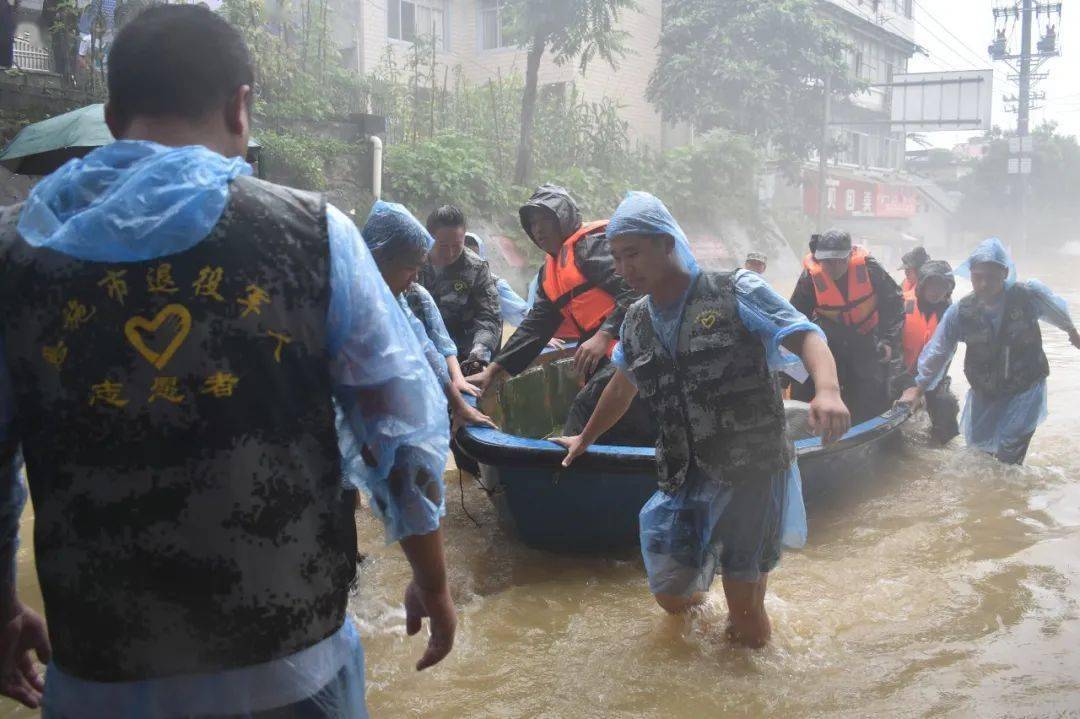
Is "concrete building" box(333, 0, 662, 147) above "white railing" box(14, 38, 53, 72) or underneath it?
above

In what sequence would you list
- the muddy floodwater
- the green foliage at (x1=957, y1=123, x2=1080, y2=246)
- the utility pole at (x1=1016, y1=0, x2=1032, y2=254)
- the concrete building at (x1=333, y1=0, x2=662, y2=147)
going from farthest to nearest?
the green foliage at (x1=957, y1=123, x2=1080, y2=246), the utility pole at (x1=1016, y1=0, x2=1032, y2=254), the concrete building at (x1=333, y1=0, x2=662, y2=147), the muddy floodwater

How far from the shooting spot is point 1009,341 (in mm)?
6449

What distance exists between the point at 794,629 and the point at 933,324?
4.50 metres

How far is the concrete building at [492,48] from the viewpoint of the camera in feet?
A: 72.8

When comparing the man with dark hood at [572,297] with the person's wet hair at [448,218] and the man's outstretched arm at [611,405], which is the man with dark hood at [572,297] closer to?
the person's wet hair at [448,218]

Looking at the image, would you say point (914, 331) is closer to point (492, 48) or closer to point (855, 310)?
point (855, 310)

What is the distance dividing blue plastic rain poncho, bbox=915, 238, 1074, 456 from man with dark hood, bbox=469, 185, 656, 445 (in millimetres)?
2392

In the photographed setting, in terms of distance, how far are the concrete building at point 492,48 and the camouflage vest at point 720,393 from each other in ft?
65.4

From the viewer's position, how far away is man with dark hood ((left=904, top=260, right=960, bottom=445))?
7.80 meters

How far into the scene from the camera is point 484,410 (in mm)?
5828

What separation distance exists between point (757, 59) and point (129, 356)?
24935 mm

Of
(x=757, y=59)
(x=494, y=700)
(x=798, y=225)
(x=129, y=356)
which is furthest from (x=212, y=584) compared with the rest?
(x=798, y=225)

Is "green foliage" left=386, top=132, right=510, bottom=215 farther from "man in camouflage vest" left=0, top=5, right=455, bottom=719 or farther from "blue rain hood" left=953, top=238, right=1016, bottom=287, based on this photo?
"man in camouflage vest" left=0, top=5, right=455, bottom=719

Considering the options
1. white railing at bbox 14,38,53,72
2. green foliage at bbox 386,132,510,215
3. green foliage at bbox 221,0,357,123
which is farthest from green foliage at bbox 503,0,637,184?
white railing at bbox 14,38,53,72
